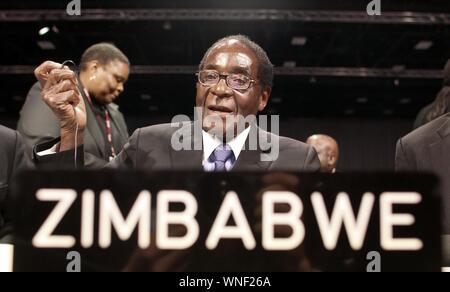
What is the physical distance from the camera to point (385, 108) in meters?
12.1

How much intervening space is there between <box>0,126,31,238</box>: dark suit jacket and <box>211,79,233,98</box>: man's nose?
50 cm

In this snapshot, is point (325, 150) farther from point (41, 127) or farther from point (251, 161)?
point (251, 161)

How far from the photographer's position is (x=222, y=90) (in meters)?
1.48

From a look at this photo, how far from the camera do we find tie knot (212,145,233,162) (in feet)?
4.10

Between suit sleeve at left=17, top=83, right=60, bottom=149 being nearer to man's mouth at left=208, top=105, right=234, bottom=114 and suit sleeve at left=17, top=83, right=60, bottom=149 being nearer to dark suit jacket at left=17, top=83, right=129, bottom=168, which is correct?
dark suit jacket at left=17, top=83, right=129, bottom=168

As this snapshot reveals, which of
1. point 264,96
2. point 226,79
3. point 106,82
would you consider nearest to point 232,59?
point 226,79

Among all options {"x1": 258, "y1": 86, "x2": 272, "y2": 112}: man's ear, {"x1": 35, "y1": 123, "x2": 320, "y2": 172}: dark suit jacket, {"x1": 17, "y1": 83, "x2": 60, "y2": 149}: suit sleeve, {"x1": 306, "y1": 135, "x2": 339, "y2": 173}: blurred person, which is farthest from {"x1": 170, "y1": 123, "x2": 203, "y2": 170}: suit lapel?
{"x1": 306, "y1": 135, "x2": 339, "y2": 173}: blurred person

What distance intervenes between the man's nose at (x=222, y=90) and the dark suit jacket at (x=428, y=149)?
0.49 meters

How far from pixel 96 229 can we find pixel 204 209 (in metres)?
0.14

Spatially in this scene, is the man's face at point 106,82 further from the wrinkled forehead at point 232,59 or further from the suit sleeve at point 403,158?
the suit sleeve at point 403,158

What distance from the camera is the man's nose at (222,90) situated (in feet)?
4.84

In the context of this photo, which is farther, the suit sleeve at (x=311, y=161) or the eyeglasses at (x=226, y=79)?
the eyeglasses at (x=226, y=79)

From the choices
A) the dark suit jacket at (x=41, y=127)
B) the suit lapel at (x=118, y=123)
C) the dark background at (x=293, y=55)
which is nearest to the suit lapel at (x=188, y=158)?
the dark suit jacket at (x=41, y=127)

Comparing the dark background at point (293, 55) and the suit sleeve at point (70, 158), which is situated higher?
the dark background at point (293, 55)
